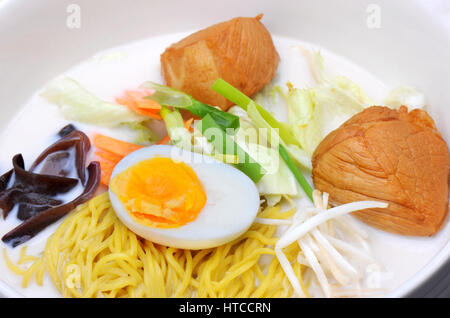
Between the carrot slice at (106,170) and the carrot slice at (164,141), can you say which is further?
the carrot slice at (164,141)

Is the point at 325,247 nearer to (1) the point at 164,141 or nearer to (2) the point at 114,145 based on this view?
(1) the point at 164,141

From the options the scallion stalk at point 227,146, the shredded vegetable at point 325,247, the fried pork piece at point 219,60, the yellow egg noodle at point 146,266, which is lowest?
the yellow egg noodle at point 146,266

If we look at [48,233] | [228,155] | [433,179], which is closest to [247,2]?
[228,155]

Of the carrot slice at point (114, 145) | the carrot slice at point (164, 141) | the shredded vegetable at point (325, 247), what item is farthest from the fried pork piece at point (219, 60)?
the shredded vegetable at point (325, 247)

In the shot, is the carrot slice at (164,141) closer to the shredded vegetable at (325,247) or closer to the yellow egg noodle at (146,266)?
the yellow egg noodle at (146,266)

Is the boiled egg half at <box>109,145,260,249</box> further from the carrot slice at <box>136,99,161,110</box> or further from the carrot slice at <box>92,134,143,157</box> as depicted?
the carrot slice at <box>136,99,161,110</box>
